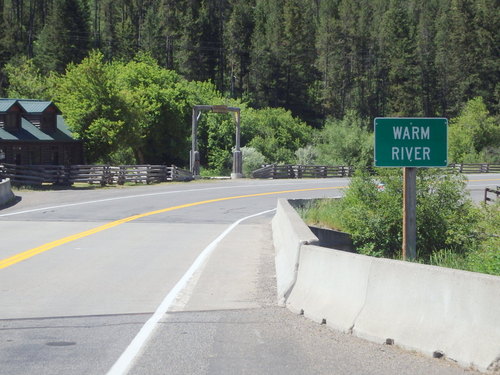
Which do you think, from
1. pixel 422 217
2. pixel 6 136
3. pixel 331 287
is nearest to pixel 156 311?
pixel 331 287

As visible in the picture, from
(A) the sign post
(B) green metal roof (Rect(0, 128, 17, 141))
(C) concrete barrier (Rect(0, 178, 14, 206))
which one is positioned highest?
(B) green metal roof (Rect(0, 128, 17, 141))

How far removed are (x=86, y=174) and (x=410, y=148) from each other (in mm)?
33167

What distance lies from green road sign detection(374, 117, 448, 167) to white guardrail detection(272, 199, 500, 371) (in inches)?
100

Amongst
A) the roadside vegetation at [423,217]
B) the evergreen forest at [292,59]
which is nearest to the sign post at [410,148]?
the roadside vegetation at [423,217]

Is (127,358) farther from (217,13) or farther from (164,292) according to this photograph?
(217,13)

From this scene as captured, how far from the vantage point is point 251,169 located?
6147 centimetres

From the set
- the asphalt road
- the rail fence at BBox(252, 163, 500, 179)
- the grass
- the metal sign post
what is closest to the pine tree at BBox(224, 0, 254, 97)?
the rail fence at BBox(252, 163, 500, 179)

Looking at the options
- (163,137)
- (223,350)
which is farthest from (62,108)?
(223,350)

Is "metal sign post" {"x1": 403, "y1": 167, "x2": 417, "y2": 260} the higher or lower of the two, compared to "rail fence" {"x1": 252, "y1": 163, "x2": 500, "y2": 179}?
higher

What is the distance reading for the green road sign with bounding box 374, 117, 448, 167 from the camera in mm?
11547

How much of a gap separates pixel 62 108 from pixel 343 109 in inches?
2478

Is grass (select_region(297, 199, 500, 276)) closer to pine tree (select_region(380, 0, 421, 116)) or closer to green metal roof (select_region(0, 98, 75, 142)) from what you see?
green metal roof (select_region(0, 98, 75, 142))

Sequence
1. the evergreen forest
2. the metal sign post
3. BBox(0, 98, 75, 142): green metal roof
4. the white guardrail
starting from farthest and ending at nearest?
the evergreen forest, BBox(0, 98, 75, 142): green metal roof, the metal sign post, the white guardrail

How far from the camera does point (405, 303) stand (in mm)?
7465
